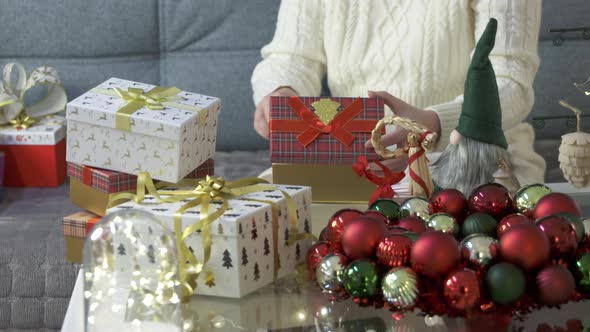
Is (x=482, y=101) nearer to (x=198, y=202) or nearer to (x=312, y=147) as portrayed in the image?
(x=312, y=147)

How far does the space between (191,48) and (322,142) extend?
3.47 feet

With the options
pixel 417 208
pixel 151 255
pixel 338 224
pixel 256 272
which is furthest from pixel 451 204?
pixel 151 255

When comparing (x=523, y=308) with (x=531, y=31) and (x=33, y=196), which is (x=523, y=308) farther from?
(x=33, y=196)

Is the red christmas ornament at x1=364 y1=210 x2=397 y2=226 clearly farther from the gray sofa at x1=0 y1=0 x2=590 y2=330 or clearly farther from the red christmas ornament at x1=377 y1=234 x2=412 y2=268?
the gray sofa at x1=0 y1=0 x2=590 y2=330

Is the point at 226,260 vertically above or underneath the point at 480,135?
underneath

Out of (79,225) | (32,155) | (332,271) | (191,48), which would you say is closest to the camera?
(332,271)

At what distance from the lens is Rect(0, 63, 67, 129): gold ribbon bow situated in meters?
2.18

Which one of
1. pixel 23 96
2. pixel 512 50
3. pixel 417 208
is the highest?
pixel 512 50

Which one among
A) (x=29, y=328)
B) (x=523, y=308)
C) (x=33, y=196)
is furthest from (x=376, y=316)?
(x=33, y=196)

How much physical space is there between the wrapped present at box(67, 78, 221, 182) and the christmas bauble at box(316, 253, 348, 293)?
416 mm

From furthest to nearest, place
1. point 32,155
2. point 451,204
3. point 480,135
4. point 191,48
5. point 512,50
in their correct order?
point 191,48 < point 32,155 < point 512,50 < point 480,135 < point 451,204

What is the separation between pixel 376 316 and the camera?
97 centimetres

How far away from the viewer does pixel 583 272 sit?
963 mm

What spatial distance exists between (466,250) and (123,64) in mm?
1632
